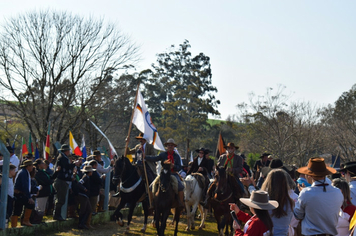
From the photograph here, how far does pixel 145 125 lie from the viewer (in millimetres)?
12516

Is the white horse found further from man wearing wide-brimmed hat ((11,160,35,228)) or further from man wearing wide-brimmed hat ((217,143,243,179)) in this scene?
man wearing wide-brimmed hat ((11,160,35,228))

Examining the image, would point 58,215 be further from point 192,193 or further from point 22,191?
point 192,193

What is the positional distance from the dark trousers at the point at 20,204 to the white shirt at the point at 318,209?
698 centimetres

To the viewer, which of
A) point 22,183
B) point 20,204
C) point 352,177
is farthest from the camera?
point 20,204

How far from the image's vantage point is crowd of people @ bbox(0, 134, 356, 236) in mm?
5418

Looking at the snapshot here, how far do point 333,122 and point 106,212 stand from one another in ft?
127

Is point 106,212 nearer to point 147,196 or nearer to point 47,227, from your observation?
point 147,196

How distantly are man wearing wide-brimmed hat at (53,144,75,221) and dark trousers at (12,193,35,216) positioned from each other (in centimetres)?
144

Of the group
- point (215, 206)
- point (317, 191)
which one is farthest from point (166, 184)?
point (317, 191)

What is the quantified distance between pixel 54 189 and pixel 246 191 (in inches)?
219

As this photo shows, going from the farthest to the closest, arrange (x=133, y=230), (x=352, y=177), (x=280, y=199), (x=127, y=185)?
(x=133, y=230)
(x=127, y=185)
(x=352, y=177)
(x=280, y=199)

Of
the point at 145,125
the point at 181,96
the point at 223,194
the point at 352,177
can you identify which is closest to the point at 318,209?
the point at 352,177

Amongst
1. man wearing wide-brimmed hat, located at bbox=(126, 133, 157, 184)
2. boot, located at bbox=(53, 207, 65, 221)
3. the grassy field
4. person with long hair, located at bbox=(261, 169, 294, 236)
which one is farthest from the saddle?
person with long hair, located at bbox=(261, 169, 294, 236)

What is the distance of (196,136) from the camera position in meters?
57.0
